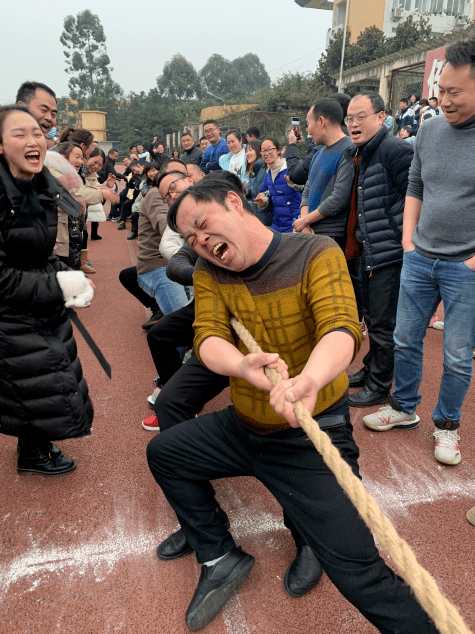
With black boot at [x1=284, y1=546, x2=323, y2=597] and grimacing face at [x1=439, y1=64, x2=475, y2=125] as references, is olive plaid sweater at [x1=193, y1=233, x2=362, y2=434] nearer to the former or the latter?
black boot at [x1=284, y1=546, x2=323, y2=597]

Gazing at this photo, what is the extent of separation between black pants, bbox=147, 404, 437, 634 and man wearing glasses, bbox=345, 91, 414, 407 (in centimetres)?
177

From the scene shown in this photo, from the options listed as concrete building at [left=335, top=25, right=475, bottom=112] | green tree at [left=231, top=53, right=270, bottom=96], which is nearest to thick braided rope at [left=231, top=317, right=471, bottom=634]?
concrete building at [left=335, top=25, right=475, bottom=112]

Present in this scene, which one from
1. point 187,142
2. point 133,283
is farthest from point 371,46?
point 133,283

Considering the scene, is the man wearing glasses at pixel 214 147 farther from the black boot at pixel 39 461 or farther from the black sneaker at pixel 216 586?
the black sneaker at pixel 216 586

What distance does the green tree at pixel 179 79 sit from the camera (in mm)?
100188

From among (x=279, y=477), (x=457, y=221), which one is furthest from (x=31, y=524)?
(x=457, y=221)

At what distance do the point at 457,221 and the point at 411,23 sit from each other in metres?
40.1

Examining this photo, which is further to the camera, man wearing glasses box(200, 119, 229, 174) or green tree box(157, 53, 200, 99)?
green tree box(157, 53, 200, 99)

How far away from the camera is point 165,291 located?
3826mm

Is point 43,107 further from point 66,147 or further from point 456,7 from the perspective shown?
point 456,7

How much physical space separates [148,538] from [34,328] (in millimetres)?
→ 1236

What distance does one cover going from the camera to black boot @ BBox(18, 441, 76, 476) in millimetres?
2775

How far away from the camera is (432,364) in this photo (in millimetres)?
4312

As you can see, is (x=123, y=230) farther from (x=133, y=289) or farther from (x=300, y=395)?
(x=300, y=395)
